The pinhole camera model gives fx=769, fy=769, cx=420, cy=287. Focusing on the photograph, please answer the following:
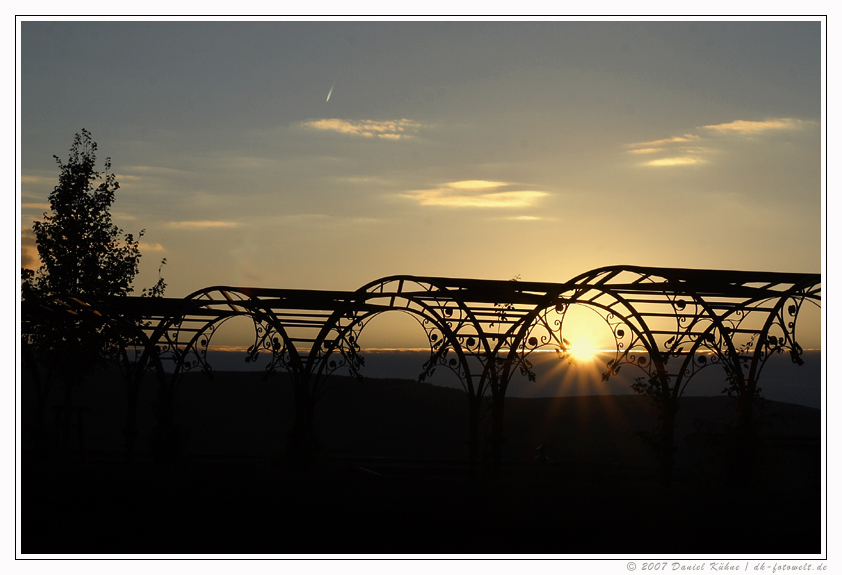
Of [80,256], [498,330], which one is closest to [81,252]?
[80,256]

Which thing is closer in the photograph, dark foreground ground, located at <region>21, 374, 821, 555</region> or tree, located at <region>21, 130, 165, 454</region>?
dark foreground ground, located at <region>21, 374, 821, 555</region>

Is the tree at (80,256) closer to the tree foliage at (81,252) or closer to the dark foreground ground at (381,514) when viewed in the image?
the tree foliage at (81,252)

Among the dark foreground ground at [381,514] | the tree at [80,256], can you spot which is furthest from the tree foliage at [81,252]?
the dark foreground ground at [381,514]

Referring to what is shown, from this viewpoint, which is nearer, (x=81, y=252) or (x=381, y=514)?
(x=381, y=514)

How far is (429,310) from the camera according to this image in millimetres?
13578

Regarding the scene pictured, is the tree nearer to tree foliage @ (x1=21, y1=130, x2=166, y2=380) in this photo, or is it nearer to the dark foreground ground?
tree foliage @ (x1=21, y1=130, x2=166, y2=380)

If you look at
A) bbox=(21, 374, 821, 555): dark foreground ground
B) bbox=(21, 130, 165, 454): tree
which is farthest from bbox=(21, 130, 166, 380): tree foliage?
bbox=(21, 374, 821, 555): dark foreground ground

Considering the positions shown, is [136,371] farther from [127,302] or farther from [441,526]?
[441,526]

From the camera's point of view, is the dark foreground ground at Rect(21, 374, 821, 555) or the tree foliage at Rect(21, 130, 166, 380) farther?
the tree foliage at Rect(21, 130, 166, 380)

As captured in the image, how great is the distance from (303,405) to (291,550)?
4.03 m

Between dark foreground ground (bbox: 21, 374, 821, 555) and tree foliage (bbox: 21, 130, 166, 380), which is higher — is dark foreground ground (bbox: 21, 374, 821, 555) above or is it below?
below

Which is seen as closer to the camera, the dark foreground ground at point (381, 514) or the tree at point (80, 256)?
the dark foreground ground at point (381, 514)

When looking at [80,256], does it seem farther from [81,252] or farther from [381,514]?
[381,514]

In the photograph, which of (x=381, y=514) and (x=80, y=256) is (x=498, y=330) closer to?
(x=381, y=514)
